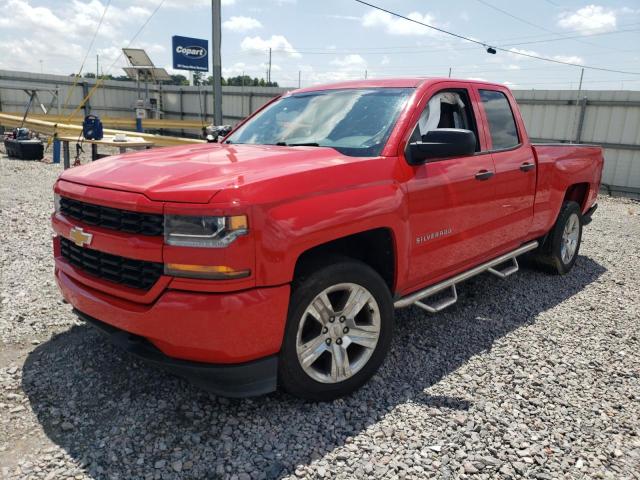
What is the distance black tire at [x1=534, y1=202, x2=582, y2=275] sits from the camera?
5.48 m

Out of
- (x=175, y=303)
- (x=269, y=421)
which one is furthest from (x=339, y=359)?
(x=175, y=303)

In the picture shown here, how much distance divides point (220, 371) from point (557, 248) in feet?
14.1

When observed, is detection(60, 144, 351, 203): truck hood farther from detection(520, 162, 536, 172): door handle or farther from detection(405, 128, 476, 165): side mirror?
detection(520, 162, 536, 172): door handle

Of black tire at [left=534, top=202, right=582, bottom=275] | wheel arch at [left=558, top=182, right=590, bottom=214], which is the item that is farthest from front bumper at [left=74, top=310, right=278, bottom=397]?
wheel arch at [left=558, top=182, right=590, bottom=214]

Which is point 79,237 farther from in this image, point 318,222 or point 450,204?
point 450,204

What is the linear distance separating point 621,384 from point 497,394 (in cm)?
90

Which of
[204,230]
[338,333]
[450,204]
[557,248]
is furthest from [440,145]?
[557,248]

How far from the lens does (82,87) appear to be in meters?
24.9

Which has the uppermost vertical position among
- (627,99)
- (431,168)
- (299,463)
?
(627,99)

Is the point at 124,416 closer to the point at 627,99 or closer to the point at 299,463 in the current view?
the point at 299,463

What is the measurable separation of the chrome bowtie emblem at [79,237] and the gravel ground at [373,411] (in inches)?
36.2

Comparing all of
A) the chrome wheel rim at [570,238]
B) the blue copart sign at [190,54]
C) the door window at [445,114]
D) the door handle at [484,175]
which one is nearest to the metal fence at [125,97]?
the blue copart sign at [190,54]

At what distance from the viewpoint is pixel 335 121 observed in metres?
3.73

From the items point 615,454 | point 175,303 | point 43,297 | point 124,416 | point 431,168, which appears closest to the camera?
point 175,303
